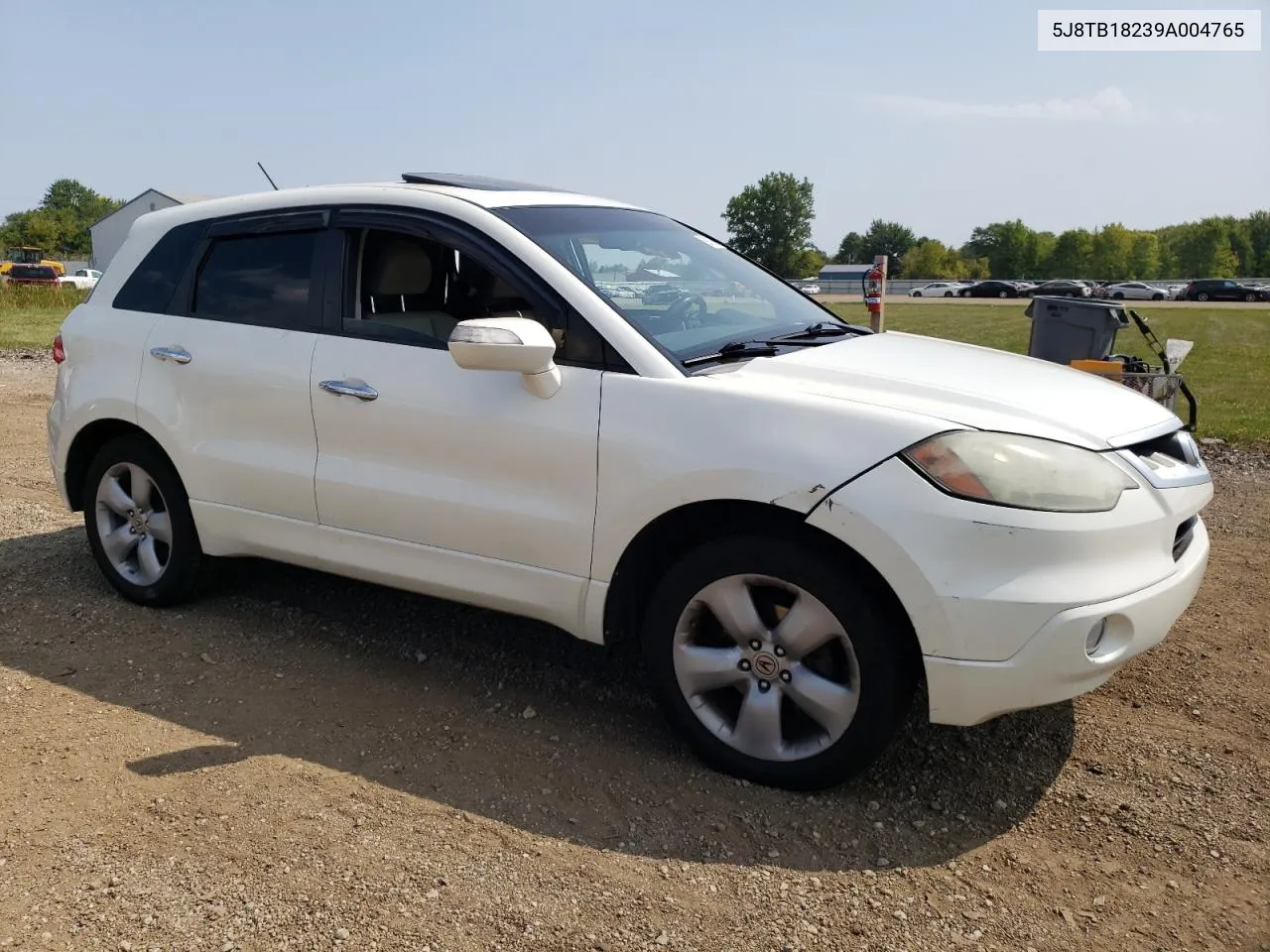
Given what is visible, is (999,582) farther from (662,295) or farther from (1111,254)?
(1111,254)

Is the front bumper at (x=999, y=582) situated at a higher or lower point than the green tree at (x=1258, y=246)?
lower

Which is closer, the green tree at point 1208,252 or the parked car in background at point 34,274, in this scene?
the parked car in background at point 34,274

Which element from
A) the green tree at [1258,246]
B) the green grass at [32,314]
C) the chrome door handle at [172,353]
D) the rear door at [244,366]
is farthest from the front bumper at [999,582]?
the green tree at [1258,246]

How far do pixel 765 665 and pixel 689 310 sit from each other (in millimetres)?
1348

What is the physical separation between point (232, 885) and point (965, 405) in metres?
2.41

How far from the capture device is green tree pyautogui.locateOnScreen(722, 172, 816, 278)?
408 feet

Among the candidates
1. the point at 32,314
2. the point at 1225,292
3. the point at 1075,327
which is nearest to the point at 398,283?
the point at 1075,327

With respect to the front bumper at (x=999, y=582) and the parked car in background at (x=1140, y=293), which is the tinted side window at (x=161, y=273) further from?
the parked car in background at (x=1140, y=293)

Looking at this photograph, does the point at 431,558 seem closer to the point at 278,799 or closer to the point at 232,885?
the point at 278,799

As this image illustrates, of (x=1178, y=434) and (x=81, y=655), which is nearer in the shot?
(x=1178, y=434)

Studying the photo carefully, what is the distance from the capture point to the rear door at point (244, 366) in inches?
159

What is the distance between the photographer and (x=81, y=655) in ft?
14.1

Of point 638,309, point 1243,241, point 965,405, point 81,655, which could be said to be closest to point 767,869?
point 965,405

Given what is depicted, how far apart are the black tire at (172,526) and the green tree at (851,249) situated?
136 meters
